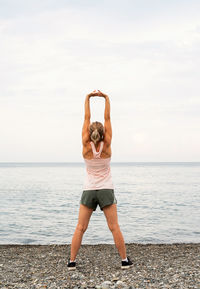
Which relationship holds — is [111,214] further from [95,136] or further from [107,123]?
[107,123]

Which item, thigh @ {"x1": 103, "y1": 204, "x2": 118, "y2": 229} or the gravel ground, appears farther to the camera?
thigh @ {"x1": 103, "y1": 204, "x2": 118, "y2": 229}

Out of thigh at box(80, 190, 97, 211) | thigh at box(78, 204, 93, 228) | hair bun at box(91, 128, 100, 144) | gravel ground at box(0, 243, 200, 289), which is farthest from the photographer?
thigh at box(78, 204, 93, 228)

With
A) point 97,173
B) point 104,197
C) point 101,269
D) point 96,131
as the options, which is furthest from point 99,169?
point 101,269

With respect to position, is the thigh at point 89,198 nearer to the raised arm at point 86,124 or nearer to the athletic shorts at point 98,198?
the athletic shorts at point 98,198

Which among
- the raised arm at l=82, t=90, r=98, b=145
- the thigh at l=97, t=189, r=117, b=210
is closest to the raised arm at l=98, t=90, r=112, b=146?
the raised arm at l=82, t=90, r=98, b=145

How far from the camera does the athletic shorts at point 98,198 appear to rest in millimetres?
6249

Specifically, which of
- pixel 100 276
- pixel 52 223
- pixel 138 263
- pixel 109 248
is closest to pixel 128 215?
pixel 52 223

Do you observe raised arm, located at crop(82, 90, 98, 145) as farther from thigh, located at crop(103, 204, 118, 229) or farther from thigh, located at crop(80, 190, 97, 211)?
thigh, located at crop(103, 204, 118, 229)

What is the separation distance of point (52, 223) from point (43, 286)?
38.5 ft

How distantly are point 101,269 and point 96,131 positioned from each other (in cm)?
281

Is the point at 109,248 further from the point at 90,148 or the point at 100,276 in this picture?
the point at 90,148

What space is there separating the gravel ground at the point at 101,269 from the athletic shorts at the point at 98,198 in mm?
1274

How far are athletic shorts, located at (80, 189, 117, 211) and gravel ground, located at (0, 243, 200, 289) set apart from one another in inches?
50.1

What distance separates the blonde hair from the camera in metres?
6.20
